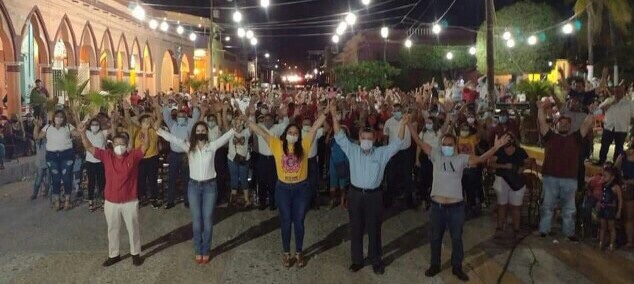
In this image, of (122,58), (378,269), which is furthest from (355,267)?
(122,58)

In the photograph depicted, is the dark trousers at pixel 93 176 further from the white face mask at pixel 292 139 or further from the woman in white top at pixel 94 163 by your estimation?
the white face mask at pixel 292 139

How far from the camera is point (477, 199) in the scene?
11.1 m

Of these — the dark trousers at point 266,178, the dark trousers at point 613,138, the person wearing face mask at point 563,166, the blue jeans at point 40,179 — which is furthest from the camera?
the dark trousers at point 613,138

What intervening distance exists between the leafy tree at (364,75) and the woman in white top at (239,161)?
80.7 feet

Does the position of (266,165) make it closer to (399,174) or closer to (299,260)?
(399,174)

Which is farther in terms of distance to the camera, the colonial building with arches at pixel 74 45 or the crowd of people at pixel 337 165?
the colonial building with arches at pixel 74 45

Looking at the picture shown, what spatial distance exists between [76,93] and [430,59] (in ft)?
113

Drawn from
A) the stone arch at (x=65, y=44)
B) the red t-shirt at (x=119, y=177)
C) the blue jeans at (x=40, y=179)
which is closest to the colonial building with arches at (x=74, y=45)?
the stone arch at (x=65, y=44)

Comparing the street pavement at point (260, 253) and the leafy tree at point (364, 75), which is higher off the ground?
the leafy tree at point (364, 75)

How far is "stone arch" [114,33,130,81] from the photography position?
33594mm

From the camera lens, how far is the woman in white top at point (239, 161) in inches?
433

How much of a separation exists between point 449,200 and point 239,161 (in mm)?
4673

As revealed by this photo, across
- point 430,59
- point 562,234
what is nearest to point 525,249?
point 562,234

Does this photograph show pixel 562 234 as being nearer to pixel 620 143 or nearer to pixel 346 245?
pixel 346 245
